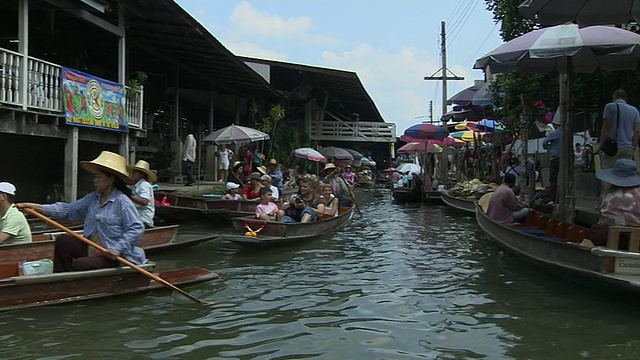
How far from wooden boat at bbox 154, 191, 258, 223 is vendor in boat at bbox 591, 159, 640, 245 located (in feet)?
23.8

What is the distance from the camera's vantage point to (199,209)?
12.3m

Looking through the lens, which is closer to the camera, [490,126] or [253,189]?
[253,189]

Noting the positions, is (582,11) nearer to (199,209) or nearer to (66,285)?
(199,209)

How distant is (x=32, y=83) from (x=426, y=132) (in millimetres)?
13311

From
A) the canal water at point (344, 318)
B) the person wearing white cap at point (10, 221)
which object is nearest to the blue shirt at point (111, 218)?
the person wearing white cap at point (10, 221)

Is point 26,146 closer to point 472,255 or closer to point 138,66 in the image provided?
point 138,66

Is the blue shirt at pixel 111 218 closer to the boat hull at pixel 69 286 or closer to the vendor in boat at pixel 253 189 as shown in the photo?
the boat hull at pixel 69 286

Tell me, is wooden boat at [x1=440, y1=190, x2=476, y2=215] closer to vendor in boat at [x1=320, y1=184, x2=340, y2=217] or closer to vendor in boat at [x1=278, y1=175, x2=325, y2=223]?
vendor in boat at [x1=320, y1=184, x2=340, y2=217]

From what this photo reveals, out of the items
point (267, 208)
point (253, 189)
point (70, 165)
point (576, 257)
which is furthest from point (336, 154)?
point (576, 257)

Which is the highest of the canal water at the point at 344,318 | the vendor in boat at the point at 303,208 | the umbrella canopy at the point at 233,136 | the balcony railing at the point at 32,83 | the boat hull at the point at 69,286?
the balcony railing at the point at 32,83

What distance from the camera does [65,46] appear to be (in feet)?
41.8

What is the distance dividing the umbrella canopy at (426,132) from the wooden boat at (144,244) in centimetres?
1227

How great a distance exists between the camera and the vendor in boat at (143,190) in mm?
8234

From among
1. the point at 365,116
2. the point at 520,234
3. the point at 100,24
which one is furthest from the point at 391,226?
the point at 365,116
